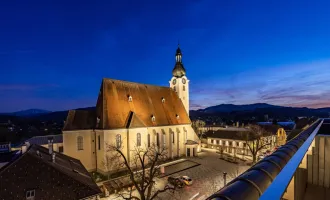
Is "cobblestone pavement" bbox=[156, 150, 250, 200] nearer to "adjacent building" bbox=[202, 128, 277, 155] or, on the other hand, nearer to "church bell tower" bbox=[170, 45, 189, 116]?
"adjacent building" bbox=[202, 128, 277, 155]

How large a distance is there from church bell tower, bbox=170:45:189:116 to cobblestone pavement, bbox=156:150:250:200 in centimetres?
1031

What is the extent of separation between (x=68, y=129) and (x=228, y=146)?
25.8 meters

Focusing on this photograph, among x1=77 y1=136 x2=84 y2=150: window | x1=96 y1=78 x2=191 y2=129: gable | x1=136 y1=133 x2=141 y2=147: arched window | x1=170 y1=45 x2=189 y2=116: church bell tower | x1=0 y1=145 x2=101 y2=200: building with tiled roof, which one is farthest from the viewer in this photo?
x1=170 y1=45 x2=189 y2=116: church bell tower

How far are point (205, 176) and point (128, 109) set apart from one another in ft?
39.6

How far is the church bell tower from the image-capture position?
109 feet

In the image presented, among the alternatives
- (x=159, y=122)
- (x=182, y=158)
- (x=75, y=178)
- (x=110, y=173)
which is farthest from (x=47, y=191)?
(x=182, y=158)

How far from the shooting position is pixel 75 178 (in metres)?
11.6

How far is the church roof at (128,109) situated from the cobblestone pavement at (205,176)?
707 cm

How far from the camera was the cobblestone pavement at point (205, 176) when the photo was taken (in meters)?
16.6

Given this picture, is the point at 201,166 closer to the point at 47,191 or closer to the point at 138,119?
the point at 138,119

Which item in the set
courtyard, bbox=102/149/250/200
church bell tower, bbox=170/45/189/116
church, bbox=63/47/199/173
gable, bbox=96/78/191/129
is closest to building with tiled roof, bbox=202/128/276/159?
courtyard, bbox=102/149/250/200

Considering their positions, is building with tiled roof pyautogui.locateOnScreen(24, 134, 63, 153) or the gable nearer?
the gable

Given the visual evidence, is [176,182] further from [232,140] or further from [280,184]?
[232,140]

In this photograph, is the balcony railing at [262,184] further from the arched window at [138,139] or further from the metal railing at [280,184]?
the arched window at [138,139]
